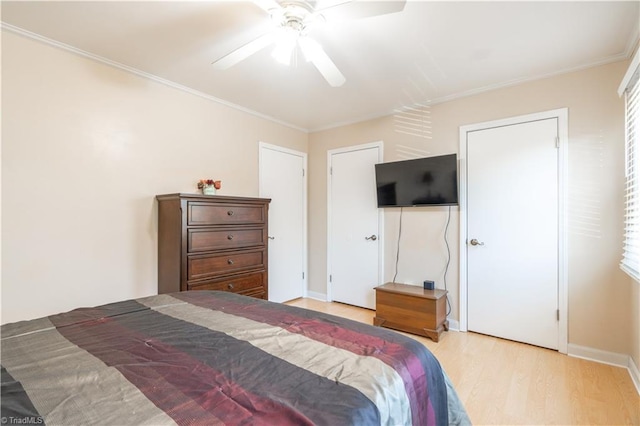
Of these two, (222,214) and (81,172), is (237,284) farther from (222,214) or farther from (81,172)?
(81,172)

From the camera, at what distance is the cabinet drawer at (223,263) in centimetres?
258

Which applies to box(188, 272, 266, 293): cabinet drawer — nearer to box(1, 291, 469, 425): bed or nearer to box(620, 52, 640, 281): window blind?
box(1, 291, 469, 425): bed

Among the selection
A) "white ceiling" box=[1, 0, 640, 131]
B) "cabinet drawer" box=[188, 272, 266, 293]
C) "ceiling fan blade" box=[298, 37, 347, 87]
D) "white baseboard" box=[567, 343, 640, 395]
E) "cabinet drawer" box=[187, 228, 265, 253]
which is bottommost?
"white baseboard" box=[567, 343, 640, 395]

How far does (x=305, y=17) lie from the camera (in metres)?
1.71

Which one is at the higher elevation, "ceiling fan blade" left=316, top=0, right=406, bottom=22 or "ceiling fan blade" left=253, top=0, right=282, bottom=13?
"ceiling fan blade" left=253, top=0, right=282, bottom=13

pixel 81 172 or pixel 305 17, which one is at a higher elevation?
pixel 305 17

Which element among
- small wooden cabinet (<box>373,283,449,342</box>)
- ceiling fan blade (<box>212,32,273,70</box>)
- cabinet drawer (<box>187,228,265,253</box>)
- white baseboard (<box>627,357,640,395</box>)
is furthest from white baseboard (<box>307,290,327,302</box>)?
ceiling fan blade (<box>212,32,273,70</box>)

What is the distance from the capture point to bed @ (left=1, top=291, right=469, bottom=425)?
0.78 metres

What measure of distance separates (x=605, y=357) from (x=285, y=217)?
3459mm

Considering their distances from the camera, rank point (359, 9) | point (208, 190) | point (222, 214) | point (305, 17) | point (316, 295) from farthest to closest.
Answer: point (316, 295) < point (208, 190) < point (222, 214) < point (305, 17) < point (359, 9)

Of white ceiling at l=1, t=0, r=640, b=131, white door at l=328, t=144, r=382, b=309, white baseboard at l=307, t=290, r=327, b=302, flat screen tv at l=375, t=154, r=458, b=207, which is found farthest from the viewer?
white baseboard at l=307, t=290, r=327, b=302

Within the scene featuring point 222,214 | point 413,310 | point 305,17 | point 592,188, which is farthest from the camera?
point 413,310

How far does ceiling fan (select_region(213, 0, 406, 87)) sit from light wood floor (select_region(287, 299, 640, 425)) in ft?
7.59

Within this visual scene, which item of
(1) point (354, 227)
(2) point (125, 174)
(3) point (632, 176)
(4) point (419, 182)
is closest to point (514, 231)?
(3) point (632, 176)
